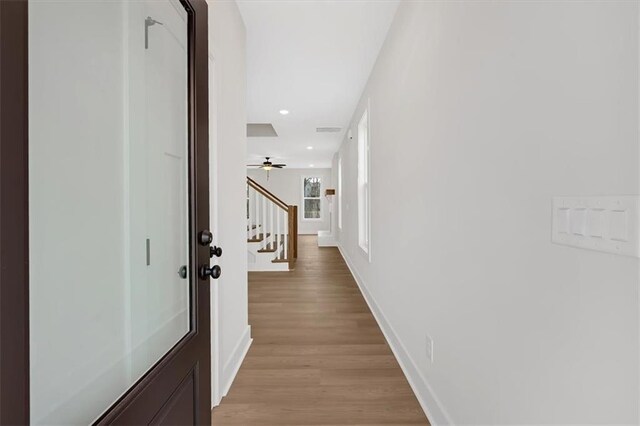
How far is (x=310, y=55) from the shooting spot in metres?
3.16

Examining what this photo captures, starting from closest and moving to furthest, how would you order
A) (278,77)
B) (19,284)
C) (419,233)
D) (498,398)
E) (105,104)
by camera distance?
(19,284), (105,104), (498,398), (419,233), (278,77)

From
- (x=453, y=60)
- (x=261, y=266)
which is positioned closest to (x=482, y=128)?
(x=453, y=60)

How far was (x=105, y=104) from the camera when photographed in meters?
0.97

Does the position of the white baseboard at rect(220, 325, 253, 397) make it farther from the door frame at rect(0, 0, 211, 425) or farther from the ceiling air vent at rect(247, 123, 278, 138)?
the ceiling air vent at rect(247, 123, 278, 138)

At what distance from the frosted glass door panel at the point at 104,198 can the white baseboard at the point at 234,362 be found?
1011 mm

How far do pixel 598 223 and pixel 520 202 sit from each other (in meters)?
0.30

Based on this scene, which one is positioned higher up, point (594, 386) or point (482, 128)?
point (482, 128)

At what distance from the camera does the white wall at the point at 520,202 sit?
27.7 inches

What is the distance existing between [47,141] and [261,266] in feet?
17.2

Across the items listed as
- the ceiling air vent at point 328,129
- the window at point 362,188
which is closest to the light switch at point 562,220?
the window at point 362,188

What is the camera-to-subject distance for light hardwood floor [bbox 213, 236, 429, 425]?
1826mm

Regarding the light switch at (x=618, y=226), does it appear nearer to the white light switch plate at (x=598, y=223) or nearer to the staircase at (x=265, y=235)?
the white light switch plate at (x=598, y=223)

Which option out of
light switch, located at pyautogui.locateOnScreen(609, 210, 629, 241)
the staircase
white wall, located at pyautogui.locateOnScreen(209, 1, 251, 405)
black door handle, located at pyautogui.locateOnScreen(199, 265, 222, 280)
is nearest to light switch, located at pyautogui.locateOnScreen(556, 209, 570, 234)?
light switch, located at pyautogui.locateOnScreen(609, 210, 629, 241)

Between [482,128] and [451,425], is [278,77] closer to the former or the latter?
[482,128]
